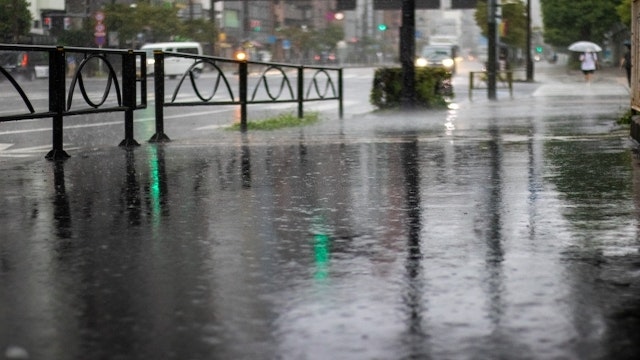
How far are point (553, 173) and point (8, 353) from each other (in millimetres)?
6875

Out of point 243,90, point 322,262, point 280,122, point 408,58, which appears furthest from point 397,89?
point 322,262

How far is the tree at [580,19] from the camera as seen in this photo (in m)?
90.7

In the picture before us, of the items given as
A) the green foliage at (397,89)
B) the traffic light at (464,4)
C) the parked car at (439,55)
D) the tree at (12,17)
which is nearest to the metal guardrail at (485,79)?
the traffic light at (464,4)

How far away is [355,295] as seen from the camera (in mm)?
5008

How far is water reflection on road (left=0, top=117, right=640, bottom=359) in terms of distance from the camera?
4250mm

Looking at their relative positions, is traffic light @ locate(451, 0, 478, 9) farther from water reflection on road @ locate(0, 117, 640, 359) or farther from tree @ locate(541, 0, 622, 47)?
tree @ locate(541, 0, 622, 47)

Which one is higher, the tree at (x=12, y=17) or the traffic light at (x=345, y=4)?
the tree at (x=12, y=17)

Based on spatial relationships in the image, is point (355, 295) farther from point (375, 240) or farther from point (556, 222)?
point (556, 222)

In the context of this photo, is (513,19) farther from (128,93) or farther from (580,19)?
(128,93)

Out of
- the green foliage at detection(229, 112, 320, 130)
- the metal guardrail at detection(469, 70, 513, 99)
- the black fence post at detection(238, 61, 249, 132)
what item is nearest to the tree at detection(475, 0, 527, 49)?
the metal guardrail at detection(469, 70, 513, 99)

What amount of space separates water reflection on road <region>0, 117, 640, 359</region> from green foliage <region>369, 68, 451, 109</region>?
13.2 meters

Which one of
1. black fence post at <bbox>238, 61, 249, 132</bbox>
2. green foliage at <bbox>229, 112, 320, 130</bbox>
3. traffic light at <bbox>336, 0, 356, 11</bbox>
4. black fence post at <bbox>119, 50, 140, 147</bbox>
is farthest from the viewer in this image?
traffic light at <bbox>336, 0, 356, 11</bbox>

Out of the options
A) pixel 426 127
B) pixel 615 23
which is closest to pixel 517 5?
pixel 615 23

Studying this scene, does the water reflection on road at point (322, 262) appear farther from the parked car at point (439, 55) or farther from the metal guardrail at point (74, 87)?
the parked car at point (439, 55)
